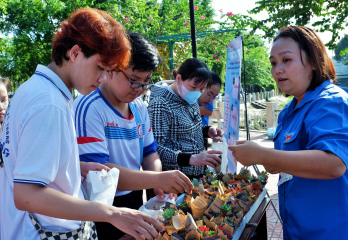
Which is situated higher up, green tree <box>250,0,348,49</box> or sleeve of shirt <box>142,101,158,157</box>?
green tree <box>250,0,348,49</box>

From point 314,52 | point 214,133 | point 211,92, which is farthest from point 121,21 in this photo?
point 314,52

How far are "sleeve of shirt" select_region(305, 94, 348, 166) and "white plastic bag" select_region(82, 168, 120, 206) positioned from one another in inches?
38.9

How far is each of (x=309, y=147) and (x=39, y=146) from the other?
1180 mm

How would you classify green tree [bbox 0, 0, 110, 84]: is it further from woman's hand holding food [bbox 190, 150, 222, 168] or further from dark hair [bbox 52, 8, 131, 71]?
dark hair [bbox 52, 8, 131, 71]

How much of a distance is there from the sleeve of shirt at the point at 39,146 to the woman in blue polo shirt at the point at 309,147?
84 cm

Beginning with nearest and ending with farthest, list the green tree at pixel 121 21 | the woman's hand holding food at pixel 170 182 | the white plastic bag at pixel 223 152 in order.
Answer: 1. the woman's hand holding food at pixel 170 182
2. the white plastic bag at pixel 223 152
3. the green tree at pixel 121 21

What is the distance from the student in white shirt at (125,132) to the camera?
163 centimetres

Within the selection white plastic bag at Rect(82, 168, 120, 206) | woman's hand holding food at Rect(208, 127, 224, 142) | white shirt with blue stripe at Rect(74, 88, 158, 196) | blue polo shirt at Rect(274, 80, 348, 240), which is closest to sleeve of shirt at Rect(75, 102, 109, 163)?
white shirt with blue stripe at Rect(74, 88, 158, 196)

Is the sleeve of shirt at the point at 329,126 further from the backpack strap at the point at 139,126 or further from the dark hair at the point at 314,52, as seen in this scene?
the backpack strap at the point at 139,126

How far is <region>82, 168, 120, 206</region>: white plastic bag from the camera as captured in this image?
1.34 meters

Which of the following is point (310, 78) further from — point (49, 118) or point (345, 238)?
point (49, 118)

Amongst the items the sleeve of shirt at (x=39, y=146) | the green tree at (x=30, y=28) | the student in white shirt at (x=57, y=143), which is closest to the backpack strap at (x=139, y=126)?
the student in white shirt at (x=57, y=143)

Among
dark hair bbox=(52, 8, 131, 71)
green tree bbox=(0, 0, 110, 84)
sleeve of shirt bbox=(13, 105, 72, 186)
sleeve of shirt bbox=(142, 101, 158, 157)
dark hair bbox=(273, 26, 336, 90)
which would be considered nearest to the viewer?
sleeve of shirt bbox=(13, 105, 72, 186)

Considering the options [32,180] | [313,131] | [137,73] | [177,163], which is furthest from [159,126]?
[32,180]
